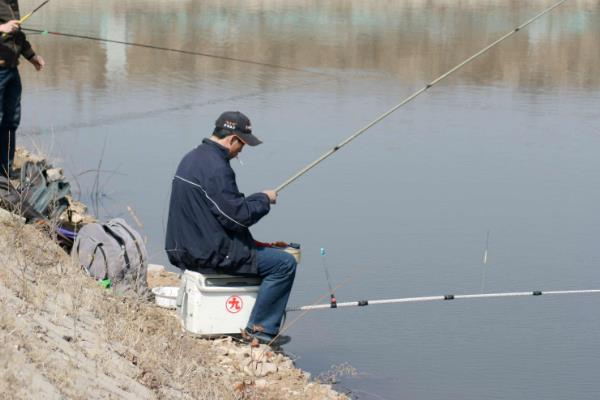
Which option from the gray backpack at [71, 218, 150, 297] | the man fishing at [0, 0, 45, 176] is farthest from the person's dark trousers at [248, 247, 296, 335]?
the man fishing at [0, 0, 45, 176]

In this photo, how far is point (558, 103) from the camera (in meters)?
14.5

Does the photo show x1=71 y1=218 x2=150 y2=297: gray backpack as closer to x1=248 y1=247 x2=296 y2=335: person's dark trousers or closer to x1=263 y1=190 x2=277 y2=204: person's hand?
x1=248 y1=247 x2=296 y2=335: person's dark trousers

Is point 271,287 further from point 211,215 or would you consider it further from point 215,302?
point 211,215

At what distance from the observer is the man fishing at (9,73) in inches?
288

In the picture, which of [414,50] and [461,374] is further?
[414,50]

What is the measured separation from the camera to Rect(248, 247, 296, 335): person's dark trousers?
6.02 m

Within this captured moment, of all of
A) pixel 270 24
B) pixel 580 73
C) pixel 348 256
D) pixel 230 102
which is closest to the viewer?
pixel 348 256

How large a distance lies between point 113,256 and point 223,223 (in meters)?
0.63

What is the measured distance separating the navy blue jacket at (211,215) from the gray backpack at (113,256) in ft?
0.90

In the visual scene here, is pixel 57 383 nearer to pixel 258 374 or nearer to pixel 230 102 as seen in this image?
pixel 258 374

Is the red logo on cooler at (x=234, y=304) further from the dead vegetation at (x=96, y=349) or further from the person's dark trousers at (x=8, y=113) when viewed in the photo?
the person's dark trousers at (x=8, y=113)

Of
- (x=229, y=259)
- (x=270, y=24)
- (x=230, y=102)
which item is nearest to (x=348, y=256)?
(x=229, y=259)

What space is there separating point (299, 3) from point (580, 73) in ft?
29.3

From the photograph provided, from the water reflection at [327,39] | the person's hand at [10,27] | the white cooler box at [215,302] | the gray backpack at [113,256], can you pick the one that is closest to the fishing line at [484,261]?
the white cooler box at [215,302]
